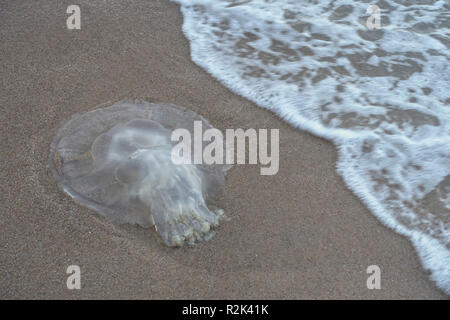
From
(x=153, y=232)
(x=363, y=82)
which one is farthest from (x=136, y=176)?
(x=363, y=82)

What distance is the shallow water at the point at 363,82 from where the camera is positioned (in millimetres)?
2488

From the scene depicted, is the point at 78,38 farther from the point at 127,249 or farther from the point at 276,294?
the point at 276,294

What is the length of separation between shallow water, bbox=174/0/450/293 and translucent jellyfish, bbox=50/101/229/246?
92cm

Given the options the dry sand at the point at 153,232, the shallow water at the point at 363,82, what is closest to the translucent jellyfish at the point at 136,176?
the dry sand at the point at 153,232

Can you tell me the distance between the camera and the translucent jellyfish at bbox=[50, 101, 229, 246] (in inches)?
83.9

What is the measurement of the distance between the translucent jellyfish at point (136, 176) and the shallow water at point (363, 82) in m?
0.92

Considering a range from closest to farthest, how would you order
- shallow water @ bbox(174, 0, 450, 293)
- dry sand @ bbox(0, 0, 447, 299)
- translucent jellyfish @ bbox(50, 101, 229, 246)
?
dry sand @ bbox(0, 0, 447, 299), translucent jellyfish @ bbox(50, 101, 229, 246), shallow water @ bbox(174, 0, 450, 293)

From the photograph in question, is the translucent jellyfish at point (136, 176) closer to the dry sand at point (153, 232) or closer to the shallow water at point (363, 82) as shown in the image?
the dry sand at point (153, 232)

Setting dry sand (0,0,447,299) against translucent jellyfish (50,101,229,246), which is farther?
translucent jellyfish (50,101,229,246)

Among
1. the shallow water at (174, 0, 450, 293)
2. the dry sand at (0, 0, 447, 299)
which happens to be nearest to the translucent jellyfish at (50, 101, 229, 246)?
the dry sand at (0, 0, 447, 299)

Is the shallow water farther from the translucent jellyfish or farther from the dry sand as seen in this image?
the translucent jellyfish

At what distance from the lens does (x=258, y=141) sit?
2.72m

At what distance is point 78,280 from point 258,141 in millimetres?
1403

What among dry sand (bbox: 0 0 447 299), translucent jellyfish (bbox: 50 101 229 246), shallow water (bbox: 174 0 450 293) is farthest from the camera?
shallow water (bbox: 174 0 450 293)
